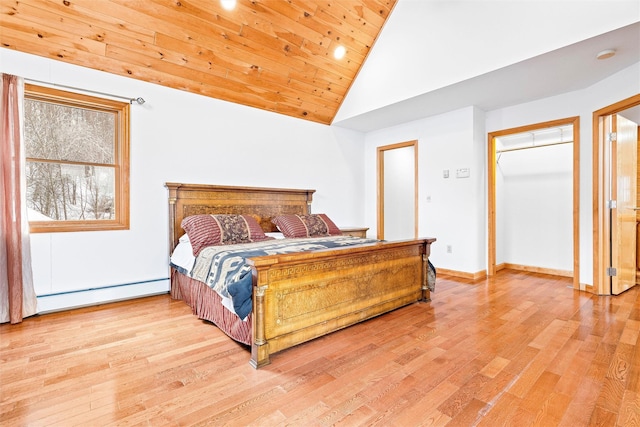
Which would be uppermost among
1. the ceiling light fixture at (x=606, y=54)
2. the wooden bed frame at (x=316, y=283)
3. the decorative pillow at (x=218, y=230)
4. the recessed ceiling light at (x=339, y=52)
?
the recessed ceiling light at (x=339, y=52)

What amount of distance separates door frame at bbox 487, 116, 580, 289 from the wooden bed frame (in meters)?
1.84

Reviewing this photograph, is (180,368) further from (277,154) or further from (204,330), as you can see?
(277,154)

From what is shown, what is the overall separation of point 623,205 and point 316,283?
12.5ft

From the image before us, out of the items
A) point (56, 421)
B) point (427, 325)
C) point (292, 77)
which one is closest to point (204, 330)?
point (56, 421)

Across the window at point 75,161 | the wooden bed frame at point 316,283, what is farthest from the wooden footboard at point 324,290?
the window at point 75,161

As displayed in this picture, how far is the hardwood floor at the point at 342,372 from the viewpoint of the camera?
148cm

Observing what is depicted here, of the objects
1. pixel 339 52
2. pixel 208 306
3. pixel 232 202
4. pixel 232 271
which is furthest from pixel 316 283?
pixel 339 52

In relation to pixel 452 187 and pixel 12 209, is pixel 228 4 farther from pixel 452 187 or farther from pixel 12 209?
pixel 452 187

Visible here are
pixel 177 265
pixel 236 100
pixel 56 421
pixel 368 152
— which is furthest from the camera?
pixel 368 152

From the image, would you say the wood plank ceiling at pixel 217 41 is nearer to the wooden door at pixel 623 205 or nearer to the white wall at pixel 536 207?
the white wall at pixel 536 207

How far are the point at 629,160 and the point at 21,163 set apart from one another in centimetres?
633

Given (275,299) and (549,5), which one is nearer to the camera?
(275,299)

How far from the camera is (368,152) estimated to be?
5680mm

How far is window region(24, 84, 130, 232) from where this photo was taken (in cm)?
289
